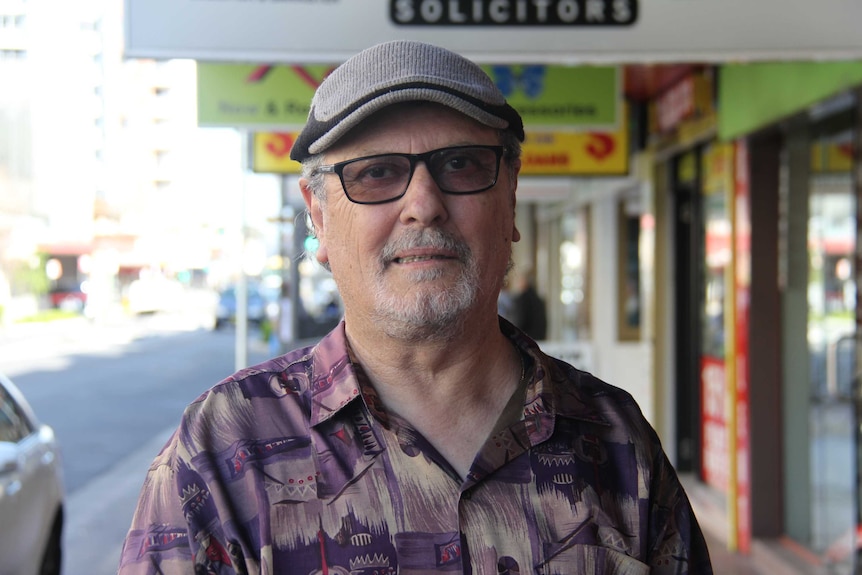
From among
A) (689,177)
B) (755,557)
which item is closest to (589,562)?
(755,557)

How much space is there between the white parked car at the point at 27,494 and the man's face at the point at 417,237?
375cm

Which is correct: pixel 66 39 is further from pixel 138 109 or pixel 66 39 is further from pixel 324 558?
pixel 138 109

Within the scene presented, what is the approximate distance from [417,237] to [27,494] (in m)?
4.17

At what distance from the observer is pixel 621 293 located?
416 inches

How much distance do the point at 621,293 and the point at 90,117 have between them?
4238 cm

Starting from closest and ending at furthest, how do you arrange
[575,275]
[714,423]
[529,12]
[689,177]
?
[529,12] < [714,423] < [689,177] < [575,275]

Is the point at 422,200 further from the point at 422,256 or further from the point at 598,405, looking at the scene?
the point at 598,405

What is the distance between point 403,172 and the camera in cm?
152

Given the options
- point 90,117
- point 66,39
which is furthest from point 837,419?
point 90,117

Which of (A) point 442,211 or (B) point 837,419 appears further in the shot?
(B) point 837,419

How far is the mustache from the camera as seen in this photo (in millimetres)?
1499

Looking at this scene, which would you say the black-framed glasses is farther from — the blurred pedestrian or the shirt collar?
the blurred pedestrian

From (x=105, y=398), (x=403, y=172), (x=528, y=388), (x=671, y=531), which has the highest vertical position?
(x=403, y=172)

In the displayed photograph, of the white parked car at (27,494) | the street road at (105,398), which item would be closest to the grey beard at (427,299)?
the white parked car at (27,494)
